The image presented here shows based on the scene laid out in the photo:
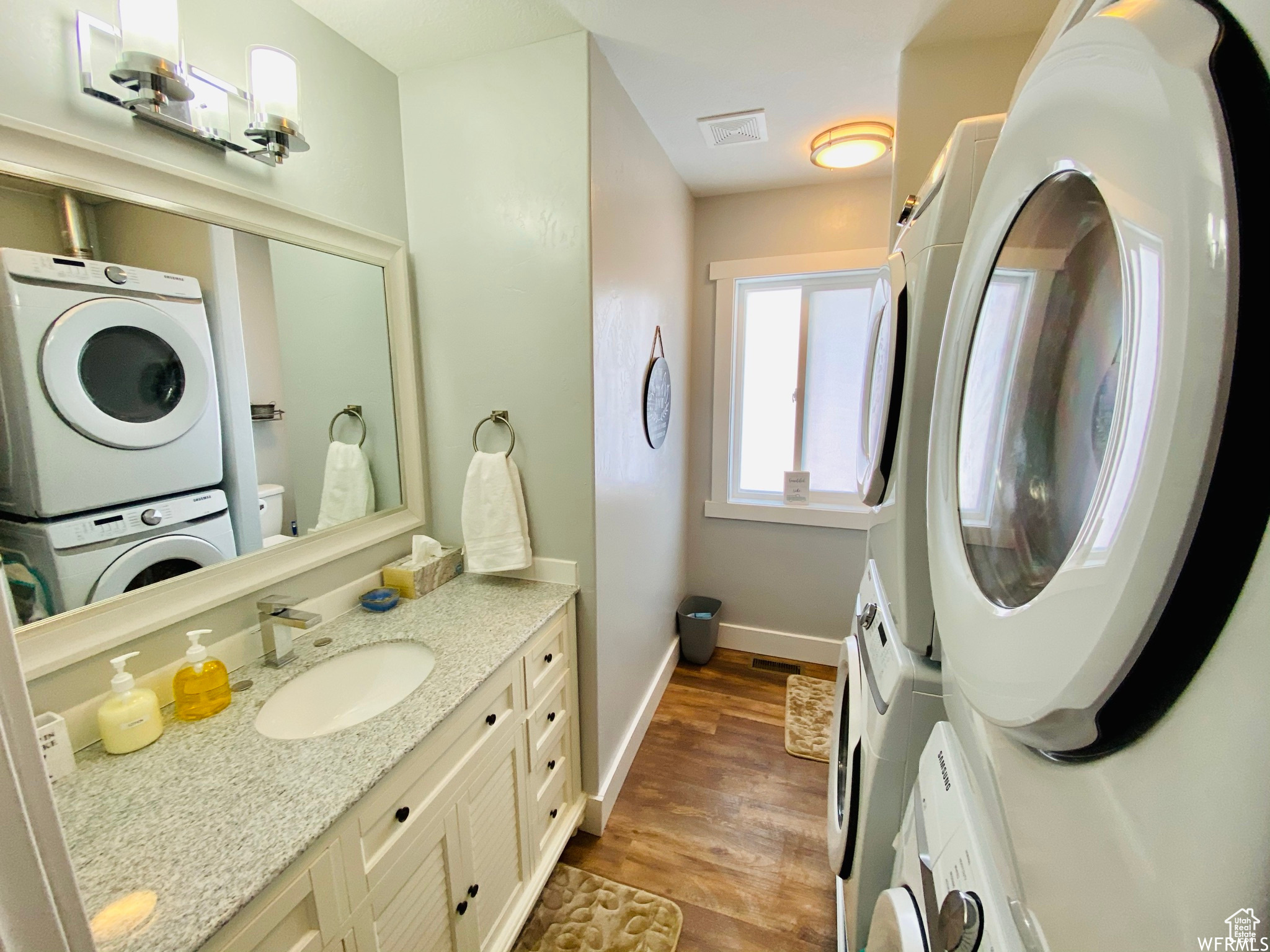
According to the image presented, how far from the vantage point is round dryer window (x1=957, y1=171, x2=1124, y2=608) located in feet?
1.23

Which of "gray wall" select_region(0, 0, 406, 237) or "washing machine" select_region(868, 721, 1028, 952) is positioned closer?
"washing machine" select_region(868, 721, 1028, 952)

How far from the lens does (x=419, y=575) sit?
1534 mm

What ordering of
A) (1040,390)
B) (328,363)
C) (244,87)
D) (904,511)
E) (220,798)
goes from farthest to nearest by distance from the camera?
(328,363) < (244,87) < (904,511) < (220,798) < (1040,390)

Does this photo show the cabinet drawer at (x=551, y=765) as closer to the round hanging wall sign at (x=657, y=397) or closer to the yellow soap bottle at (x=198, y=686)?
the yellow soap bottle at (x=198, y=686)

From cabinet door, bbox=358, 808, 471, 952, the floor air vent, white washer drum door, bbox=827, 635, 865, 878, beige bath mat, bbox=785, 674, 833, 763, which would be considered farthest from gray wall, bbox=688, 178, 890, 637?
cabinet door, bbox=358, 808, 471, 952

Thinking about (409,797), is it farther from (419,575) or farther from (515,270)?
(515,270)

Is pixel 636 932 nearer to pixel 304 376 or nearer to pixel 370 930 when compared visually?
pixel 370 930

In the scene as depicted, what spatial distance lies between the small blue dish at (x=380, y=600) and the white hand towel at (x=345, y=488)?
224mm

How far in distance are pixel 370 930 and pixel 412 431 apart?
1245 mm

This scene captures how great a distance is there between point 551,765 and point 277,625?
86 cm

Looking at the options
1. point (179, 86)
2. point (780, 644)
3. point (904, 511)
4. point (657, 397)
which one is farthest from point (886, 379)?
point (780, 644)

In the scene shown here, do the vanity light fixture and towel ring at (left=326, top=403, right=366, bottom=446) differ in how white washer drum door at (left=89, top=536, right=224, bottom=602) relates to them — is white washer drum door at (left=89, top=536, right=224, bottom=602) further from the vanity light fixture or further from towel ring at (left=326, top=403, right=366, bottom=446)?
the vanity light fixture

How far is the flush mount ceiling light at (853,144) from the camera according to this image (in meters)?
1.92

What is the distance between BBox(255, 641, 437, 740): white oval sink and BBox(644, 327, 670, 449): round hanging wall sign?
1.17 metres
